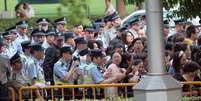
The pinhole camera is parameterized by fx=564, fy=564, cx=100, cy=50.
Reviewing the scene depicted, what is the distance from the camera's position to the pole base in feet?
13.9

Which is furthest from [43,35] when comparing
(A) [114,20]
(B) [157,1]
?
(B) [157,1]

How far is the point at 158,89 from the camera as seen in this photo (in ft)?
13.8

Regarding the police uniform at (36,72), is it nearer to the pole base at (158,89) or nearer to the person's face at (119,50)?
the person's face at (119,50)

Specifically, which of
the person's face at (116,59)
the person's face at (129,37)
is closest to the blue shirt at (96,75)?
the person's face at (116,59)

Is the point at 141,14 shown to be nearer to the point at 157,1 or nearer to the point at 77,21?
the point at 157,1

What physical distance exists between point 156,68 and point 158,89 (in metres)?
0.16

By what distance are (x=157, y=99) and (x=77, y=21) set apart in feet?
5.59

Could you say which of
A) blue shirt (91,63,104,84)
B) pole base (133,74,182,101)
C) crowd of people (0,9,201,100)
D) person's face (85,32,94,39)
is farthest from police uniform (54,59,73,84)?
pole base (133,74,182,101)

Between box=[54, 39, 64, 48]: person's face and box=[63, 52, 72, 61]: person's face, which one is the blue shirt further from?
box=[54, 39, 64, 48]: person's face

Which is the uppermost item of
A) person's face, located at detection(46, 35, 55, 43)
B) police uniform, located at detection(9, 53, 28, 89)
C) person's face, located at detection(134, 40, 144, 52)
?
person's face, located at detection(46, 35, 55, 43)

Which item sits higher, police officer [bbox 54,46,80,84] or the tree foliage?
the tree foliage

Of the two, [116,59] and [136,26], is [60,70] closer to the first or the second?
[116,59]

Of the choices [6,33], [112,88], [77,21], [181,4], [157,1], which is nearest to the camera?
[77,21]

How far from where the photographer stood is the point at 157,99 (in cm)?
423
